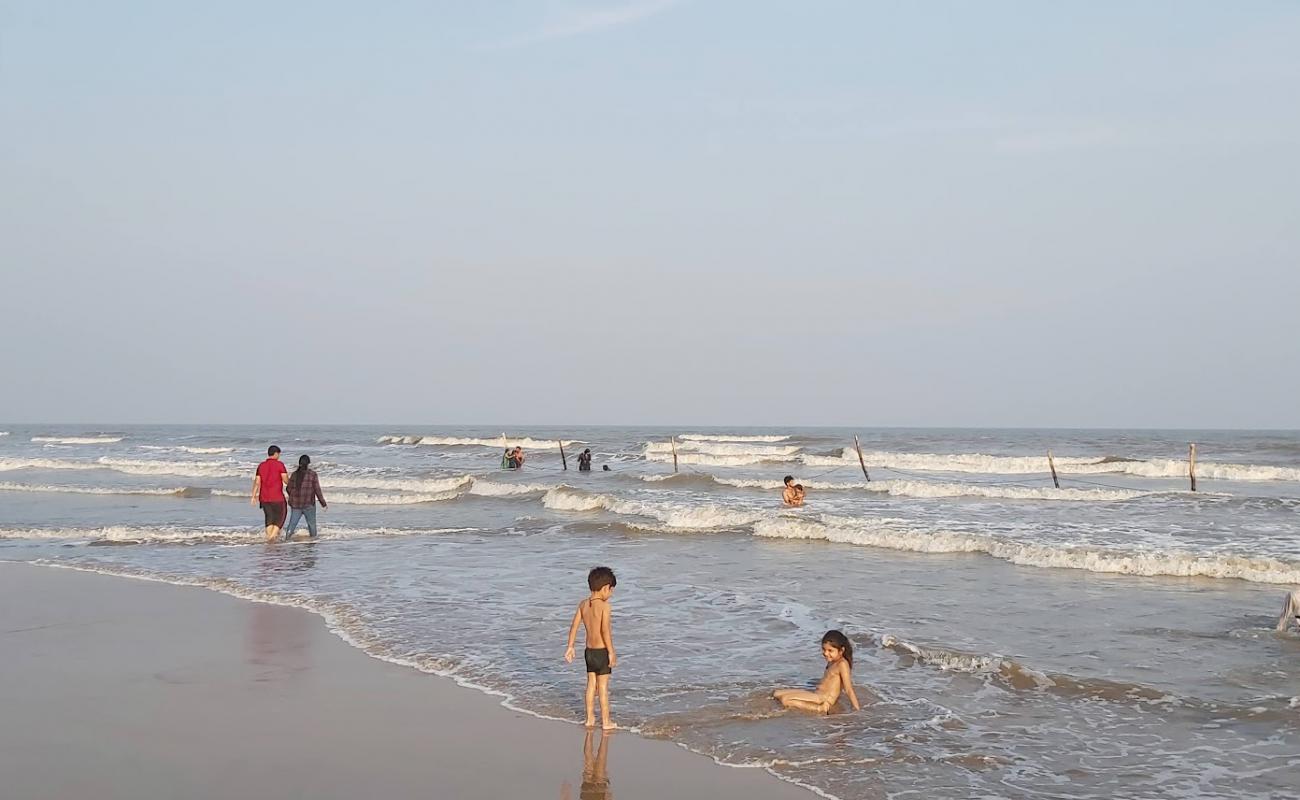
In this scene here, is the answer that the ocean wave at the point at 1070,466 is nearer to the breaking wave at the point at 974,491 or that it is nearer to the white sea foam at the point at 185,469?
the breaking wave at the point at 974,491

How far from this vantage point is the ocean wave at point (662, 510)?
71.4 ft

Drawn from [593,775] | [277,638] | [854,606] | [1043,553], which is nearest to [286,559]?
[277,638]

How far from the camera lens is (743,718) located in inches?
300

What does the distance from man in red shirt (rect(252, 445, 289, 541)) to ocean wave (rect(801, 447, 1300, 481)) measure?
29630 mm

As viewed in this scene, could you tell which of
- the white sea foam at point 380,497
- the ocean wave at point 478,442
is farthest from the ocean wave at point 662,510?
the ocean wave at point 478,442

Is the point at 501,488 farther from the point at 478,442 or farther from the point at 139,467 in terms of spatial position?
the point at 478,442

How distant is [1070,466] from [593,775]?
134 ft

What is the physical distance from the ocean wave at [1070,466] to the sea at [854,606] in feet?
20.9

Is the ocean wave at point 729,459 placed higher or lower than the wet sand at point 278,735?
higher

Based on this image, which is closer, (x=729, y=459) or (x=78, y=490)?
(x=78, y=490)

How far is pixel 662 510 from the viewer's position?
78.5 feet

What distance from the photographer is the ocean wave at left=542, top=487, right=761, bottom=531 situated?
71.4ft

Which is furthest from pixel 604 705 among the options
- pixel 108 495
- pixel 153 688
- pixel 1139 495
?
pixel 108 495

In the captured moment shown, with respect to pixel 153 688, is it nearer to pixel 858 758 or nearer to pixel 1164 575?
pixel 858 758
